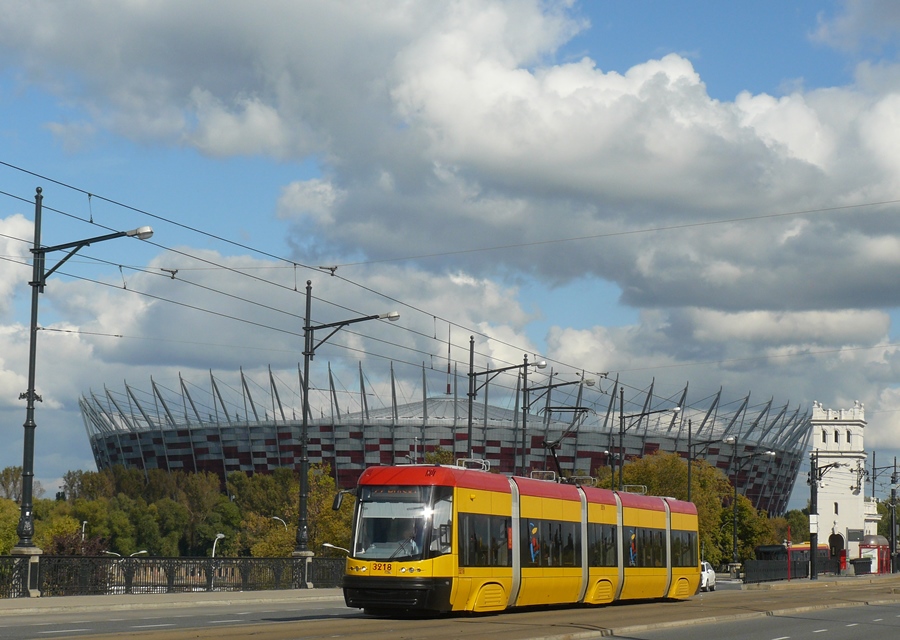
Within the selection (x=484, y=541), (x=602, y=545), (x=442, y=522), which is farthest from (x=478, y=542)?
(x=602, y=545)

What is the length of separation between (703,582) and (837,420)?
139735mm

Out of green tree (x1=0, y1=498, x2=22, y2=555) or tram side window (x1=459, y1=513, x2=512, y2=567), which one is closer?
tram side window (x1=459, y1=513, x2=512, y2=567)

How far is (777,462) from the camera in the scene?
164 m

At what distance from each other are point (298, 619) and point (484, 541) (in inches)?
170

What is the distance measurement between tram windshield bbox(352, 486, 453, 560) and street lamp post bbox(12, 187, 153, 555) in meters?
8.92

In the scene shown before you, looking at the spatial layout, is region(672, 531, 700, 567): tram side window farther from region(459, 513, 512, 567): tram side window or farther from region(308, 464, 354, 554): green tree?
region(308, 464, 354, 554): green tree

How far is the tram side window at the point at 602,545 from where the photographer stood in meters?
32.2

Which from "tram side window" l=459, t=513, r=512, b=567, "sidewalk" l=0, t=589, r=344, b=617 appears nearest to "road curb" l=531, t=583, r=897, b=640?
"tram side window" l=459, t=513, r=512, b=567

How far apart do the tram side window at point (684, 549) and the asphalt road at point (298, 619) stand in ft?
6.03

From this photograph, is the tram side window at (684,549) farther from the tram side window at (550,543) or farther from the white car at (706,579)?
the white car at (706,579)

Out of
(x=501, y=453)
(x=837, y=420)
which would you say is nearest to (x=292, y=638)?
(x=501, y=453)

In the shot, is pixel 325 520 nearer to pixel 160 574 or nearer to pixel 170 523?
pixel 160 574

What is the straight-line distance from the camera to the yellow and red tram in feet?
80.0

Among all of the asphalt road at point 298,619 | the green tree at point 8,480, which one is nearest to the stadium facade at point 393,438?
the green tree at point 8,480
